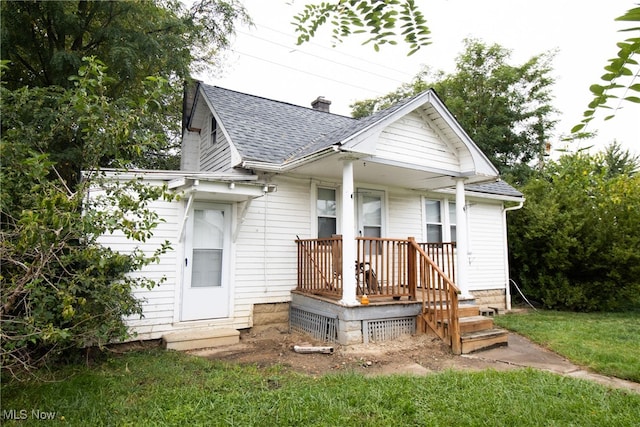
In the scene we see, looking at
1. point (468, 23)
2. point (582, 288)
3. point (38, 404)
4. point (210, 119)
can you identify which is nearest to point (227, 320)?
point (38, 404)

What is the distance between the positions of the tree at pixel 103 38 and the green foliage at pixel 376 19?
21.6 ft

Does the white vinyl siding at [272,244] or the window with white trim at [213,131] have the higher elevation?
the window with white trim at [213,131]

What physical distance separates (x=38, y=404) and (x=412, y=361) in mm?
4454

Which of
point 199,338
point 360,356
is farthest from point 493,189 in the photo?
point 199,338

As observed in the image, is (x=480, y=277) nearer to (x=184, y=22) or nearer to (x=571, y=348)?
(x=571, y=348)

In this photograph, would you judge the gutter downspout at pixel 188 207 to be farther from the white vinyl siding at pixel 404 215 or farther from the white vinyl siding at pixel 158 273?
the white vinyl siding at pixel 404 215

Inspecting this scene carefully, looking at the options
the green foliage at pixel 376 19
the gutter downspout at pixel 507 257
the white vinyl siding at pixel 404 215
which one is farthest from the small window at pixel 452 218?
the green foliage at pixel 376 19

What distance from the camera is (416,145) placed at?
6961 mm

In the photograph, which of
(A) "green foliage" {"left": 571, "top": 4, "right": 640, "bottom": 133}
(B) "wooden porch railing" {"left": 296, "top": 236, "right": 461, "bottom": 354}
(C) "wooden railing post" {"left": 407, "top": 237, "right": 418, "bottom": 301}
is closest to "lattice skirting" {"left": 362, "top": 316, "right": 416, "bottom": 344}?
(B) "wooden porch railing" {"left": 296, "top": 236, "right": 461, "bottom": 354}

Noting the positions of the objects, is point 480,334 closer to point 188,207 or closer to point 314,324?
point 314,324

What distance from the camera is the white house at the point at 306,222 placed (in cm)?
613

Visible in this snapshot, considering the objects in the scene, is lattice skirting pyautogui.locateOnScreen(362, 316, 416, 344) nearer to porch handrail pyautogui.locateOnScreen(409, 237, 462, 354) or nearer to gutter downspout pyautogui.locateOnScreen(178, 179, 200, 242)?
porch handrail pyautogui.locateOnScreen(409, 237, 462, 354)

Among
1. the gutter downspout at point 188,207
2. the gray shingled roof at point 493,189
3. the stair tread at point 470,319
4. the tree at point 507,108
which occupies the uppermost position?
the tree at point 507,108

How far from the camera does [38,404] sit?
11.9 ft
